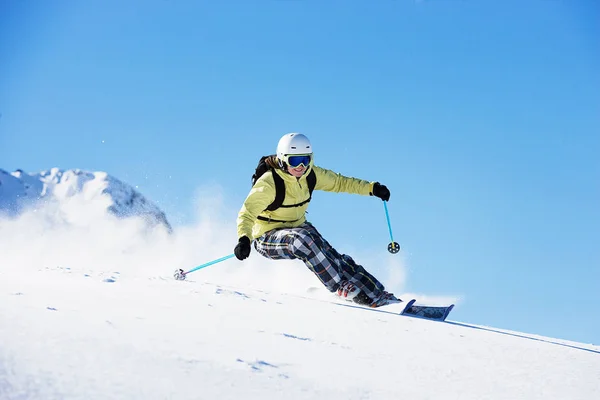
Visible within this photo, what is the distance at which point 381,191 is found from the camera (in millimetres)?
6703

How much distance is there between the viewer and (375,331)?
12.3ft

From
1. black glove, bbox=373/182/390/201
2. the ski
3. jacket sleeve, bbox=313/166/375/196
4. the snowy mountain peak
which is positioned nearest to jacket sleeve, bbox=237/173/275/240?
jacket sleeve, bbox=313/166/375/196

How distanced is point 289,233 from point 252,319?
7.18 ft

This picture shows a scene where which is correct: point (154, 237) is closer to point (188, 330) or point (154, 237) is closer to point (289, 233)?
point (289, 233)

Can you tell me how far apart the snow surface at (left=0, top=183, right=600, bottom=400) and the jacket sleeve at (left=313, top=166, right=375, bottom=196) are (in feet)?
6.66

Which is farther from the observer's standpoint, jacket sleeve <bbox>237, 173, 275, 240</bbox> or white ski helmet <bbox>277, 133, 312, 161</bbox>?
white ski helmet <bbox>277, 133, 312, 161</bbox>

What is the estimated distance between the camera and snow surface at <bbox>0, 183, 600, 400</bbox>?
2.03 m

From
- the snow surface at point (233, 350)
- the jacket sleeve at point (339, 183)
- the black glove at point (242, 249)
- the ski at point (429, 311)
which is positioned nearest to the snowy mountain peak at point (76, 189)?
the jacket sleeve at point (339, 183)

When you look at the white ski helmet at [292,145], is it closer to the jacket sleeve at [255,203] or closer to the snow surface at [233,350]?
the jacket sleeve at [255,203]

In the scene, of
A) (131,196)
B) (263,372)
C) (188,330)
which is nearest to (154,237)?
(188,330)

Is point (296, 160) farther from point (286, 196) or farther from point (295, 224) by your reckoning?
point (295, 224)

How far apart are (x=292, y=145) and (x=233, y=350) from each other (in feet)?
11.4

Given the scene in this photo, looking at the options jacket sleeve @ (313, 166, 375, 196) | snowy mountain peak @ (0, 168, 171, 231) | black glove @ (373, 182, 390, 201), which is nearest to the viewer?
jacket sleeve @ (313, 166, 375, 196)

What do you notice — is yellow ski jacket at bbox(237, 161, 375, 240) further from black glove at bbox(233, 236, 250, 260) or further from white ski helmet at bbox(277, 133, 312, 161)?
white ski helmet at bbox(277, 133, 312, 161)
